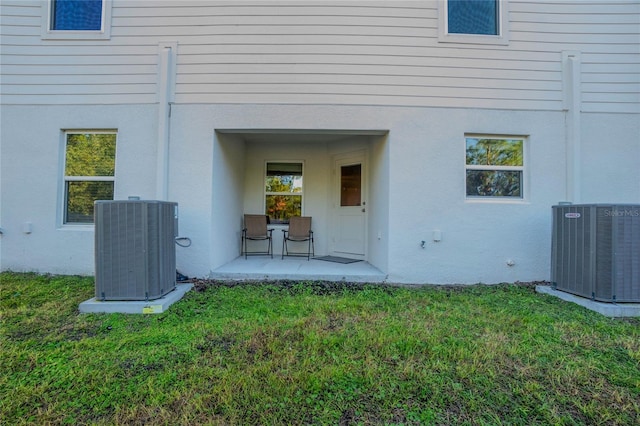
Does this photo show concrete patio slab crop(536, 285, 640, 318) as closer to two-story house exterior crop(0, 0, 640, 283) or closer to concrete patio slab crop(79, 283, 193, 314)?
two-story house exterior crop(0, 0, 640, 283)

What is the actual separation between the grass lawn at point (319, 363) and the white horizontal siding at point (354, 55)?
116 inches

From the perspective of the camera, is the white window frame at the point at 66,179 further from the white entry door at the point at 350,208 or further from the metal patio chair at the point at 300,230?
the white entry door at the point at 350,208

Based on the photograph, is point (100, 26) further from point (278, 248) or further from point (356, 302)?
point (356, 302)

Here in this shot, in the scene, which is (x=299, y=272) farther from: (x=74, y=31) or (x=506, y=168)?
(x=74, y=31)

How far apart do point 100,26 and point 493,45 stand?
5864mm

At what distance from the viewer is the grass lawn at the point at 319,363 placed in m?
1.63

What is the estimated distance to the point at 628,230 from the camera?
3.16 metres

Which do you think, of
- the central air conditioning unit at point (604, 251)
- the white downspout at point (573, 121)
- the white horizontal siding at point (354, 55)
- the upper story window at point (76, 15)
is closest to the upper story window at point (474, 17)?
the white horizontal siding at point (354, 55)

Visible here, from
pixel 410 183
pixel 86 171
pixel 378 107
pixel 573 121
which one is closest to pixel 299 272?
pixel 410 183

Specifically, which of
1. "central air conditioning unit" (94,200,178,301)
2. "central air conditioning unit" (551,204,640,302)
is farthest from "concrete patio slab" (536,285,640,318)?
"central air conditioning unit" (94,200,178,301)

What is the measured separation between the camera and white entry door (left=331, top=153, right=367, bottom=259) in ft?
18.0

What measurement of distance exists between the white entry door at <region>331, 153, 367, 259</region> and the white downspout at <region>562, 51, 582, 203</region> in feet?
10.0

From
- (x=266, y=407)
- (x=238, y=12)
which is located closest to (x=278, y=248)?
(x=238, y=12)

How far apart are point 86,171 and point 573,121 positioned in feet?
24.0
